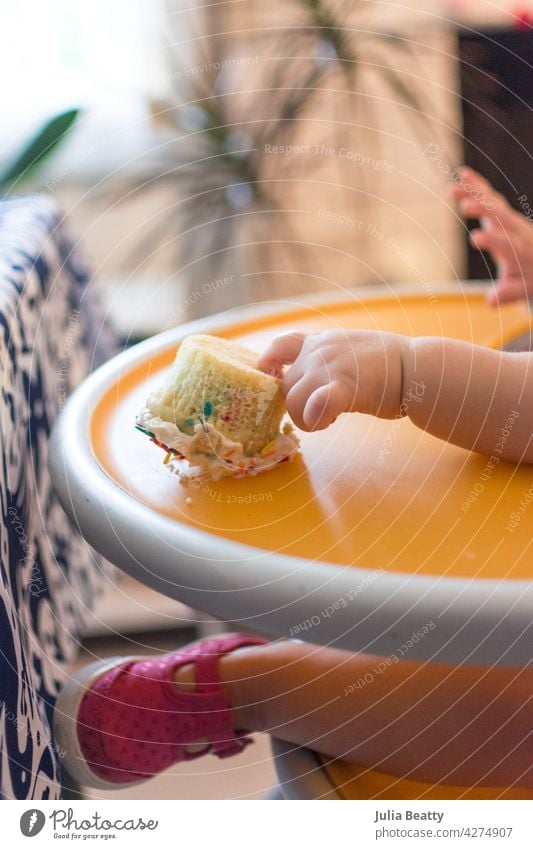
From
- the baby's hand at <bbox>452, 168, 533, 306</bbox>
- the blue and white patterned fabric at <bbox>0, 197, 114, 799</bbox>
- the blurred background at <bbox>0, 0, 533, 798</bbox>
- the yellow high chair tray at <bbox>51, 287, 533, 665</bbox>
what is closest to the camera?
the yellow high chair tray at <bbox>51, 287, 533, 665</bbox>

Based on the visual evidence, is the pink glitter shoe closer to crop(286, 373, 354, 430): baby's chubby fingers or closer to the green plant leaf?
crop(286, 373, 354, 430): baby's chubby fingers

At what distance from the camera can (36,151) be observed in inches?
24.2

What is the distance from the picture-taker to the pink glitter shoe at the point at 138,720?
441 mm

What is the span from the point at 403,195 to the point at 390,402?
853mm

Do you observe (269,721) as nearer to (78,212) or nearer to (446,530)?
(446,530)

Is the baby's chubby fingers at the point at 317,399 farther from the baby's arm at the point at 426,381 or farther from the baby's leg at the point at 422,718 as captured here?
the baby's leg at the point at 422,718

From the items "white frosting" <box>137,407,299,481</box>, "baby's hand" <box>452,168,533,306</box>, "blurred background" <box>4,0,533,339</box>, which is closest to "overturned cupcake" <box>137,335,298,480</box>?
"white frosting" <box>137,407,299,481</box>

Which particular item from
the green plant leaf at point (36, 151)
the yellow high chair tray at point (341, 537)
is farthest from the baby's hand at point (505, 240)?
the green plant leaf at point (36, 151)

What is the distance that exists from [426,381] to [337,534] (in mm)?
72

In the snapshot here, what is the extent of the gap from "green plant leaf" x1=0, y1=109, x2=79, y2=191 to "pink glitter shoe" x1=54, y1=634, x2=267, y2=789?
1.12 ft

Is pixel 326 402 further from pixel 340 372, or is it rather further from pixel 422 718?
pixel 422 718

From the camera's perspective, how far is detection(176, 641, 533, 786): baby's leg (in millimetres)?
398

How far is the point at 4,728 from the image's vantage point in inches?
15.5

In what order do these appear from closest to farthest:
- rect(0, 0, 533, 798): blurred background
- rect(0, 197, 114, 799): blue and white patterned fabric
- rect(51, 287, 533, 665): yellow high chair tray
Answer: rect(51, 287, 533, 665): yellow high chair tray
rect(0, 197, 114, 799): blue and white patterned fabric
rect(0, 0, 533, 798): blurred background
